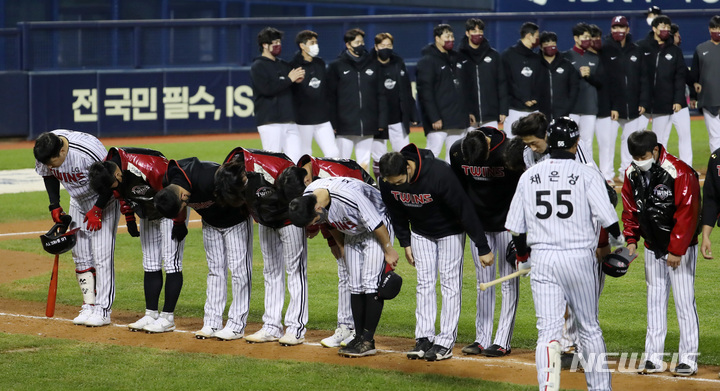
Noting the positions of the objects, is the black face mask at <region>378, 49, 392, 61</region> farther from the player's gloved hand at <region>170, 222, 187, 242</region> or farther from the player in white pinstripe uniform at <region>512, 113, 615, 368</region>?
the player in white pinstripe uniform at <region>512, 113, 615, 368</region>

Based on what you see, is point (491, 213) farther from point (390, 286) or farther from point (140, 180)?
point (140, 180)

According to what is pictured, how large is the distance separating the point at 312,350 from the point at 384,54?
6.16 meters

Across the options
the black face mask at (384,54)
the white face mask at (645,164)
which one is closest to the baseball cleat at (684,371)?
the white face mask at (645,164)

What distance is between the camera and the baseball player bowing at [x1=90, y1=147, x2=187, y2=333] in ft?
24.1

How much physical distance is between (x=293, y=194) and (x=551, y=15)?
47.0 feet

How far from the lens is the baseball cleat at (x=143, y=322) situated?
767 cm

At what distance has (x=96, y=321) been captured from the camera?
7836 mm

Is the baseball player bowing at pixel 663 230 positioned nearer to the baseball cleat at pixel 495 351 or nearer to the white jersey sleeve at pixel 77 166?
the baseball cleat at pixel 495 351

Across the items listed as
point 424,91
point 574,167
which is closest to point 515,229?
point 574,167

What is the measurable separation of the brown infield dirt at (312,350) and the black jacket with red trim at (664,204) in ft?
2.78

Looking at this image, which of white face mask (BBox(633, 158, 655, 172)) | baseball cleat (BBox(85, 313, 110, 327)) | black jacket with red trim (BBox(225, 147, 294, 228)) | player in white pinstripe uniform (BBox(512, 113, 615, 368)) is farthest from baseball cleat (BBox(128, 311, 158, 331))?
white face mask (BBox(633, 158, 655, 172))

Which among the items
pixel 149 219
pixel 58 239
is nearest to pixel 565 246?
pixel 149 219

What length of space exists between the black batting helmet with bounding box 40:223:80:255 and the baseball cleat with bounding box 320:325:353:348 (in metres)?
2.18

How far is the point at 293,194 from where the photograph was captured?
6.73 metres
